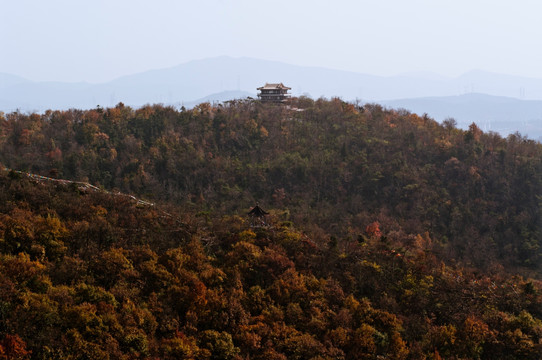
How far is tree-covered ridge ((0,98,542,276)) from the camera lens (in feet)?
132

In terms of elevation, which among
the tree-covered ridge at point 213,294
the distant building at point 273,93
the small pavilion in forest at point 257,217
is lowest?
the tree-covered ridge at point 213,294

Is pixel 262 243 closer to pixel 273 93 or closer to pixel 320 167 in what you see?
pixel 320 167

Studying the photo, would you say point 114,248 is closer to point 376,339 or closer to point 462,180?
point 376,339

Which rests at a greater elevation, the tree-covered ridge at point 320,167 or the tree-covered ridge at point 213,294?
the tree-covered ridge at point 320,167

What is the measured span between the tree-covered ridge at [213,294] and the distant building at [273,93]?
3679 centimetres

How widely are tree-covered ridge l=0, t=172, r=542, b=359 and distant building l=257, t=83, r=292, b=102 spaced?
36.8 metres

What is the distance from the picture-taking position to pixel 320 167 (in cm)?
4653

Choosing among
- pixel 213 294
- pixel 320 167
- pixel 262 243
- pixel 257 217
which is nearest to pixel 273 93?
pixel 320 167

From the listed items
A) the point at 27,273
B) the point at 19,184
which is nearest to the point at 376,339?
the point at 27,273

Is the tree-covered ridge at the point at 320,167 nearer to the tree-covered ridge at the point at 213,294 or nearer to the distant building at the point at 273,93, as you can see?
the distant building at the point at 273,93

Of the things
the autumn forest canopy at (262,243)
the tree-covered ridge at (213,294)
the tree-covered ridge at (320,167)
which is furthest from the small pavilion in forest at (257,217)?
the tree-covered ridge at (320,167)

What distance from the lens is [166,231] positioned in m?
23.2

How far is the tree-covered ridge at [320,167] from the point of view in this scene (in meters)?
40.1

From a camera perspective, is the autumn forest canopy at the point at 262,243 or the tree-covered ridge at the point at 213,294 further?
the autumn forest canopy at the point at 262,243
